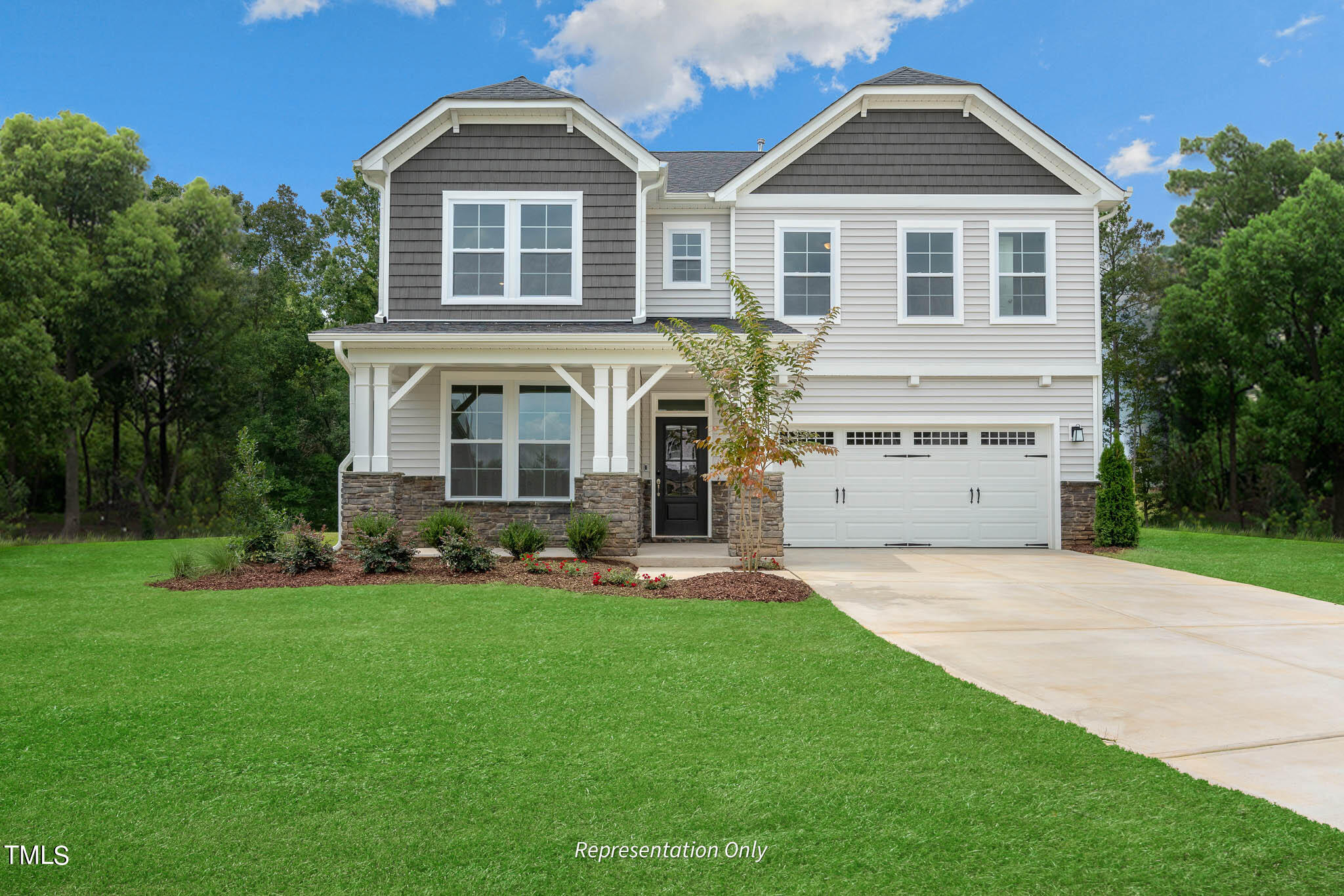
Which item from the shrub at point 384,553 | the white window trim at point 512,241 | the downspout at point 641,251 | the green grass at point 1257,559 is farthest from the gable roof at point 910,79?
the shrub at point 384,553

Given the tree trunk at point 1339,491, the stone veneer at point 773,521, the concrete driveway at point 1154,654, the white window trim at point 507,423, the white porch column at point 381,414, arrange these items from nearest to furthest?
the concrete driveway at point 1154,654 < the stone veneer at point 773,521 < the white porch column at point 381,414 < the white window trim at point 507,423 < the tree trunk at point 1339,491

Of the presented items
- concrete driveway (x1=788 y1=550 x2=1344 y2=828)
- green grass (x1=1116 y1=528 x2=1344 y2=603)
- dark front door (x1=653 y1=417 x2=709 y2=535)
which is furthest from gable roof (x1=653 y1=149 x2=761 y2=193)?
green grass (x1=1116 y1=528 x2=1344 y2=603)

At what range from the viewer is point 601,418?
12047 millimetres

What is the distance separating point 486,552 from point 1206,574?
30.0ft

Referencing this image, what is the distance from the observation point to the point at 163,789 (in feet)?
11.3

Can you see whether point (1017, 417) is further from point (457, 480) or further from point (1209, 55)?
point (1209, 55)

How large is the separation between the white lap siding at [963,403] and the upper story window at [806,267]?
131 cm

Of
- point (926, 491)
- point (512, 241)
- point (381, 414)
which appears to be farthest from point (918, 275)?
point (381, 414)

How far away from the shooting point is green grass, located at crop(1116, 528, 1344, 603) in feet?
32.2

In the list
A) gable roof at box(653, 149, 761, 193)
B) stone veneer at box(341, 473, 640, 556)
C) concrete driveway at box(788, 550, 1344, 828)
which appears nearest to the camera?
concrete driveway at box(788, 550, 1344, 828)

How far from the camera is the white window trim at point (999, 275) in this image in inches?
564

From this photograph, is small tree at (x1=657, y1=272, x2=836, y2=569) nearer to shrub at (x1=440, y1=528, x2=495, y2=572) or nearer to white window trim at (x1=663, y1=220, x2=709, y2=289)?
shrub at (x1=440, y1=528, x2=495, y2=572)

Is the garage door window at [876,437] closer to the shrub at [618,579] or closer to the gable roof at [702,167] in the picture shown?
the gable roof at [702,167]

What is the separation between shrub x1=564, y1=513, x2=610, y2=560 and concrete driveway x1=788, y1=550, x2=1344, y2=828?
9.18 ft
